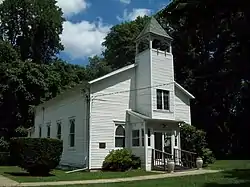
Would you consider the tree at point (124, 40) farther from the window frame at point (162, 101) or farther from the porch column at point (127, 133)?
the porch column at point (127, 133)

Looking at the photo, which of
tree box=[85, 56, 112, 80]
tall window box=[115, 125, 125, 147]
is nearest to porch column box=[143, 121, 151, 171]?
tall window box=[115, 125, 125, 147]

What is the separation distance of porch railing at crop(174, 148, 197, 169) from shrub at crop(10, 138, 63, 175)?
9.46 metres

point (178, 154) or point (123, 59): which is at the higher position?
point (123, 59)

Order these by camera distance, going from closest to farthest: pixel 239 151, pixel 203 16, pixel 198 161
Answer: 1. pixel 203 16
2. pixel 198 161
3. pixel 239 151

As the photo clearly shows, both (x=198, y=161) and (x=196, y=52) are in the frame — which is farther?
(x=196, y=52)

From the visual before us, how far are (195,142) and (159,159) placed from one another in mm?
3505

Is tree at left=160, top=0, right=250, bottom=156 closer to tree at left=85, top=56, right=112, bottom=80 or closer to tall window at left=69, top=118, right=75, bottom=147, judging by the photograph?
tree at left=85, top=56, right=112, bottom=80

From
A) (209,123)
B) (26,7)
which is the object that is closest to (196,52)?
(209,123)

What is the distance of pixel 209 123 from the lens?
44.2 metres

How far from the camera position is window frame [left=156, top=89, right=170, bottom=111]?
26514mm

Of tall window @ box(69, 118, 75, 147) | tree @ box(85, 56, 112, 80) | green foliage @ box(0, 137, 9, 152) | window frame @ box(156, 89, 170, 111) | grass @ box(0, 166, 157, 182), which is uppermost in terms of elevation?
tree @ box(85, 56, 112, 80)

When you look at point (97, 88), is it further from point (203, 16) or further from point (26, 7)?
point (26, 7)

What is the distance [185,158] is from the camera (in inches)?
1037

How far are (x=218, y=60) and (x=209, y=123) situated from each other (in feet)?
25.6
